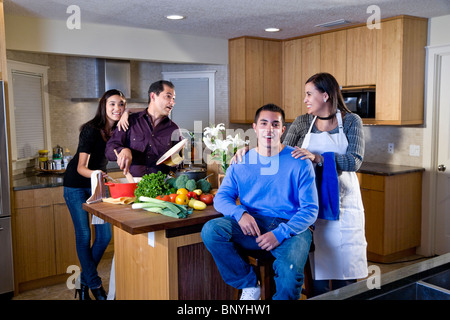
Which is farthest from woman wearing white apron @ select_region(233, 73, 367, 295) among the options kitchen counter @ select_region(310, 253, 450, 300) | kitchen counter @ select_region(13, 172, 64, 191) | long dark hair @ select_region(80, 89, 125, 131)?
kitchen counter @ select_region(13, 172, 64, 191)

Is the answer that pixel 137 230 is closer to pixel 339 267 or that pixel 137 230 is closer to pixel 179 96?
pixel 339 267

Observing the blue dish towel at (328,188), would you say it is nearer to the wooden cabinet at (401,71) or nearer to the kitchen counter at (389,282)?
the kitchen counter at (389,282)

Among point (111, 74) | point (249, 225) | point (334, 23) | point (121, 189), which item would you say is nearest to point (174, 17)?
point (111, 74)

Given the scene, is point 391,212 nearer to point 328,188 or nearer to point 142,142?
point 328,188

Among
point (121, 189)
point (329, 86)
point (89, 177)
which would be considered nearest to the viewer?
point (329, 86)

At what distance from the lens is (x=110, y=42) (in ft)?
16.1

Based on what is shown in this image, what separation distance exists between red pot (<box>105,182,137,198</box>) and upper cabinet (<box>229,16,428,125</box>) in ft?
9.83

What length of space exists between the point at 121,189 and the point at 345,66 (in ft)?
10.8

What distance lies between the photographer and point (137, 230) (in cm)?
221

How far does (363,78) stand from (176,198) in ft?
10.3

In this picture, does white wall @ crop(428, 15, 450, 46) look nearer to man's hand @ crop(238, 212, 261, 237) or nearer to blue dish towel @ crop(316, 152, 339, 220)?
blue dish towel @ crop(316, 152, 339, 220)

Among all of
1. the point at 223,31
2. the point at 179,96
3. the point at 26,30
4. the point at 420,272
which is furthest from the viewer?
the point at 179,96

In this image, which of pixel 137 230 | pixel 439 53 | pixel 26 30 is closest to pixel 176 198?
pixel 137 230

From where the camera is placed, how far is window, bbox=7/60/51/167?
179 inches
